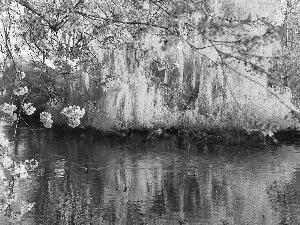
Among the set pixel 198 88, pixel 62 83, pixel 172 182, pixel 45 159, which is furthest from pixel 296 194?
pixel 62 83

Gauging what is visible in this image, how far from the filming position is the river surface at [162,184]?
13836 millimetres

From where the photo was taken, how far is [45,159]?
24.0 metres

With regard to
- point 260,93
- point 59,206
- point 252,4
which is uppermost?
point 252,4

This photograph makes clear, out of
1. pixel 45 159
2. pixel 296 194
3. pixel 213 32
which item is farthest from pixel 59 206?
pixel 213 32

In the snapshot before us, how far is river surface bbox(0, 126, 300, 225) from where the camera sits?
13836mm

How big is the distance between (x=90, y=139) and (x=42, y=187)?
44.9ft

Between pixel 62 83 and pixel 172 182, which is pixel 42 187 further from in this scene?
pixel 62 83

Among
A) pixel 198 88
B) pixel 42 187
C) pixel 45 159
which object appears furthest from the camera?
pixel 198 88

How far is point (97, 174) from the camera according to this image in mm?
20281

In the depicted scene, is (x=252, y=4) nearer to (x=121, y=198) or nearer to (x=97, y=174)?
(x=97, y=174)

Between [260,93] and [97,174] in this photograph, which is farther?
[260,93]

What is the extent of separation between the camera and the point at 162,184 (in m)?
18.2

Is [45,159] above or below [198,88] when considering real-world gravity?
below

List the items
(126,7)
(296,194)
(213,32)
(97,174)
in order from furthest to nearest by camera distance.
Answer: (97,174) → (296,194) → (126,7) → (213,32)
